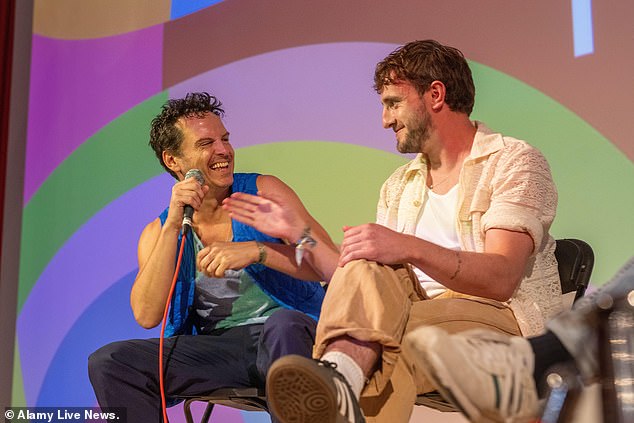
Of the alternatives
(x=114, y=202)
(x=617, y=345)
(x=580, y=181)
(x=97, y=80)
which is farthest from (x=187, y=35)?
(x=617, y=345)

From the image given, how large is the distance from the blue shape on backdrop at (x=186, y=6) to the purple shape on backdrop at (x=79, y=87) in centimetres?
9

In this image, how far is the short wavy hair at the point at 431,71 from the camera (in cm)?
205

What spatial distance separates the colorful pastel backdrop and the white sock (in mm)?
1112

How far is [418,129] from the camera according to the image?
80.5 inches

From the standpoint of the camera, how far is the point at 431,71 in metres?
2.04

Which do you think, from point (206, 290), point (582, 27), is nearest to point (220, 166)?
point (206, 290)

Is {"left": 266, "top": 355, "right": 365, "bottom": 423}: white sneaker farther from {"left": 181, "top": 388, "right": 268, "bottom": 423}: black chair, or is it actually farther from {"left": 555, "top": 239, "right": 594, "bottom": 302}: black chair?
{"left": 555, "top": 239, "right": 594, "bottom": 302}: black chair

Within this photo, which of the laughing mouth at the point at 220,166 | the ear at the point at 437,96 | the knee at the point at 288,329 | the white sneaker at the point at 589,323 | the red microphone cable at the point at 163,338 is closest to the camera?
the white sneaker at the point at 589,323

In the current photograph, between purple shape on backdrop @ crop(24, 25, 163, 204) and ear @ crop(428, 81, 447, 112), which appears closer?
ear @ crop(428, 81, 447, 112)

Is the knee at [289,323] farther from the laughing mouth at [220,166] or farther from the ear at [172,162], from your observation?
the ear at [172,162]

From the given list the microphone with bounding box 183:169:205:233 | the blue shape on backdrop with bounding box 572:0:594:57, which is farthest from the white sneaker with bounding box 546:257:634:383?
the blue shape on backdrop with bounding box 572:0:594:57

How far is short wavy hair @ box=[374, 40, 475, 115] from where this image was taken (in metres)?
2.05

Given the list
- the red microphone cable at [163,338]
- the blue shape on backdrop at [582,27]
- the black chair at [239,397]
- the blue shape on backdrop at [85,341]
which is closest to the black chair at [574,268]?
the black chair at [239,397]

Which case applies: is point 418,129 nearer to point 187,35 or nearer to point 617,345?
point 617,345
